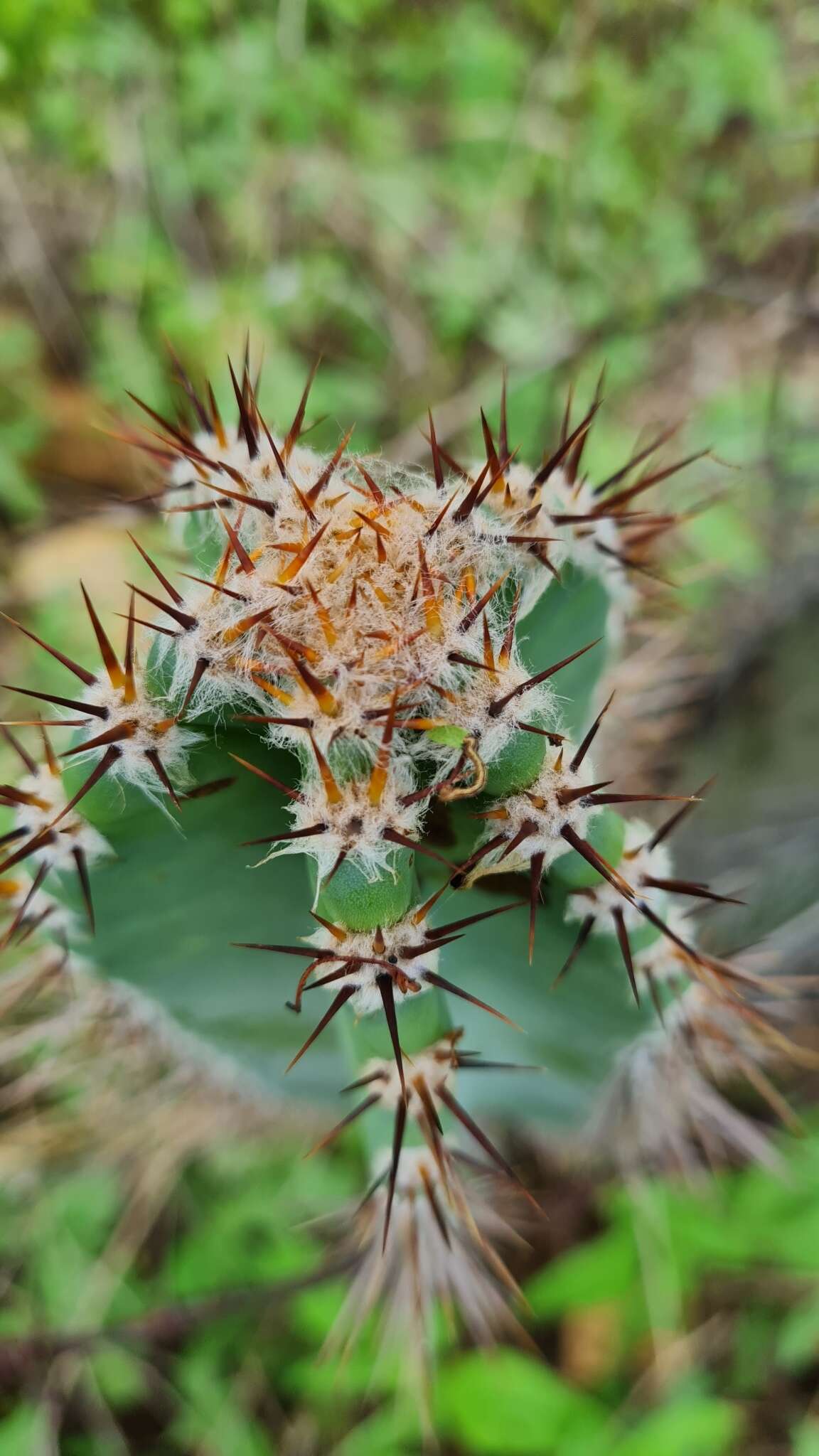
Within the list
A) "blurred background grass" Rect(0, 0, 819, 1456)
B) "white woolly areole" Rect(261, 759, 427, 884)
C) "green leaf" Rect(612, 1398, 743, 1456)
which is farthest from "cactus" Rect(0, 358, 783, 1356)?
"blurred background grass" Rect(0, 0, 819, 1456)

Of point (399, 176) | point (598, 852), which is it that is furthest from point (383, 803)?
point (399, 176)

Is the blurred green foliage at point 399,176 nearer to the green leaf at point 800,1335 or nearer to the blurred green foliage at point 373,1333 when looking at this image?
the blurred green foliage at point 373,1333

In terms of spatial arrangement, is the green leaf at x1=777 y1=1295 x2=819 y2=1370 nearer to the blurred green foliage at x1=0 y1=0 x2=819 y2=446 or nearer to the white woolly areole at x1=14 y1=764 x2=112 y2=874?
the white woolly areole at x1=14 y1=764 x2=112 y2=874

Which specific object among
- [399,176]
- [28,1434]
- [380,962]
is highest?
[399,176]

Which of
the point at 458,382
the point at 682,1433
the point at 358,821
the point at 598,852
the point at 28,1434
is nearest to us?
the point at 358,821

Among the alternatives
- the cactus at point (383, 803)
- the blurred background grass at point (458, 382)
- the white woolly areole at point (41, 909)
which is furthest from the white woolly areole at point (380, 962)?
the blurred background grass at point (458, 382)

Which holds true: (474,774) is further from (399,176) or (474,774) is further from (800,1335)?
(399,176)
